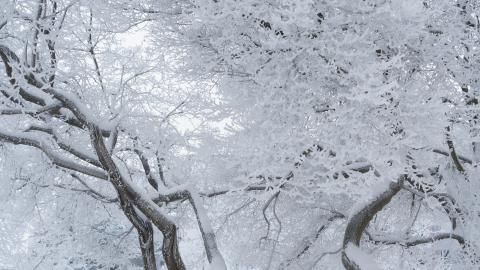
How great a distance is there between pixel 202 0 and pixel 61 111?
2.93 m

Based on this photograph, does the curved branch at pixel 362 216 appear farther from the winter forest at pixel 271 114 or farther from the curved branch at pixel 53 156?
the curved branch at pixel 53 156

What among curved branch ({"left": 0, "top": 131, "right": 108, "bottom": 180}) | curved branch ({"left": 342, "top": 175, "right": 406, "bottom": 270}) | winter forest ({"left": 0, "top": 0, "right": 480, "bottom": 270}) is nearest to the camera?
winter forest ({"left": 0, "top": 0, "right": 480, "bottom": 270})

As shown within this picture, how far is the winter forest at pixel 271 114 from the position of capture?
17.7 ft

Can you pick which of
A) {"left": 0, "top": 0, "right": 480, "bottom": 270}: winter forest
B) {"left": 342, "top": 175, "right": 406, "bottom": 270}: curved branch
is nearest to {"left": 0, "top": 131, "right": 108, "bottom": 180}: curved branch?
{"left": 0, "top": 0, "right": 480, "bottom": 270}: winter forest

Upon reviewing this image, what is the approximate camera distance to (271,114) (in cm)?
566

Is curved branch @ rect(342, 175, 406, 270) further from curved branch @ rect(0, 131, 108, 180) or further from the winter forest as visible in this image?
curved branch @ rect(0, 131, 108, 180)

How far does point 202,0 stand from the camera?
5.79 meters

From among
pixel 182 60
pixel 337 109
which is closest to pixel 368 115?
pixel 337 109

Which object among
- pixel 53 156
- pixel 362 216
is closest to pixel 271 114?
pixel 362 216

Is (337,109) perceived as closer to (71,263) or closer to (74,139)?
(74,139)

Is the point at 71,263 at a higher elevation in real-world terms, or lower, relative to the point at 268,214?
higher

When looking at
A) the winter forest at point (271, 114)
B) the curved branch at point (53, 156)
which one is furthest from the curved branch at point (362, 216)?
the curved branch at point (53, 156)

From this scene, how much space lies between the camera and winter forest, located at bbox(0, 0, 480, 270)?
5.38 meters

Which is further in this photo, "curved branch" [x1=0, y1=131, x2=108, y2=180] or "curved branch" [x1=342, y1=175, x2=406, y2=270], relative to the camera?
"curved branch" [x1=0, y1=131, x2=108, y2=180]
